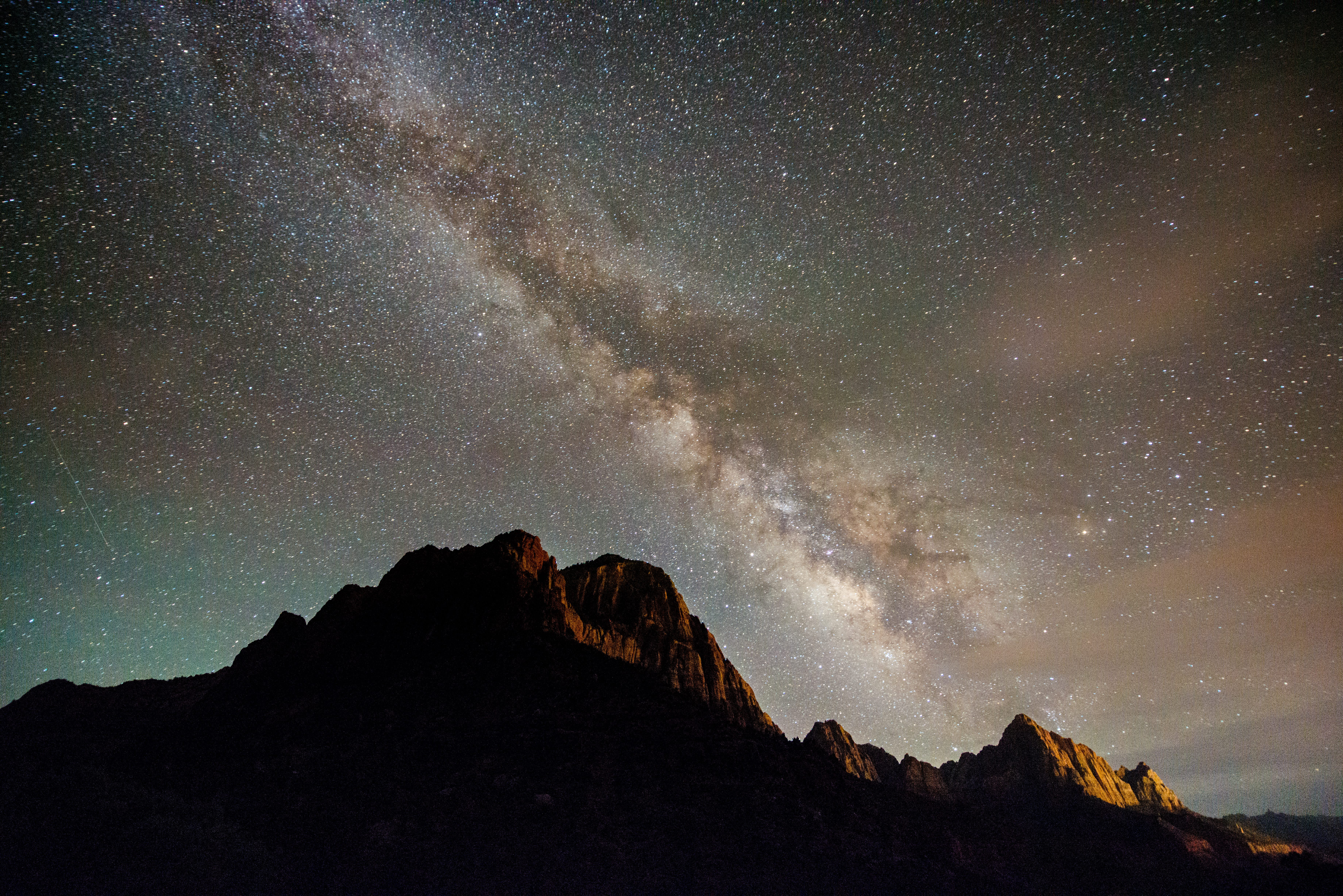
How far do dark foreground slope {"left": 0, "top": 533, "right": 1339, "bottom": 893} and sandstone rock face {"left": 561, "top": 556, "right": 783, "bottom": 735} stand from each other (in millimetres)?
751

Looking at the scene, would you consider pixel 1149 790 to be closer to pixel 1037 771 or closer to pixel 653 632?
pixel 1037 771

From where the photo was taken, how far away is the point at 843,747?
374ft

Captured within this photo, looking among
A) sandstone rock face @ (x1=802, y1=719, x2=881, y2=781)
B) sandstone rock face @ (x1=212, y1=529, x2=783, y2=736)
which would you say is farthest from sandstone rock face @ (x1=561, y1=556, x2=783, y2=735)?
sandstone rock face @ (x1=802, y1=719, x2=881, y2=781)

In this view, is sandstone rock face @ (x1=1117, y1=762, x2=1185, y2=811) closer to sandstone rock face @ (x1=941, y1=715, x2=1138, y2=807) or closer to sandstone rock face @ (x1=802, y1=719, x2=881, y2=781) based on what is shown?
sandstone rock face @ (x1=941, y1=715, x2=1138, y2=807)

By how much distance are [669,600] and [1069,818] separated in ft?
259

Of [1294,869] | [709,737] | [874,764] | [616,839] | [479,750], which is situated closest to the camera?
[616,839]

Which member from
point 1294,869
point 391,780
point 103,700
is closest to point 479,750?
point 391,780

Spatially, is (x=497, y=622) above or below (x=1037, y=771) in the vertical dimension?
above

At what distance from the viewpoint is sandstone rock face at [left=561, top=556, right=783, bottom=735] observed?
75.2 m

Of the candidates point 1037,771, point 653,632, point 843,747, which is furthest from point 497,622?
point 1037,771

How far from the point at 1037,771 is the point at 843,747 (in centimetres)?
3760

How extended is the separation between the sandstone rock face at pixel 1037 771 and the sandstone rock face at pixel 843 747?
1798cm

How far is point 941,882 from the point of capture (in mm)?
46906

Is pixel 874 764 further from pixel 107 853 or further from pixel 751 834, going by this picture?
pixel 107 853
